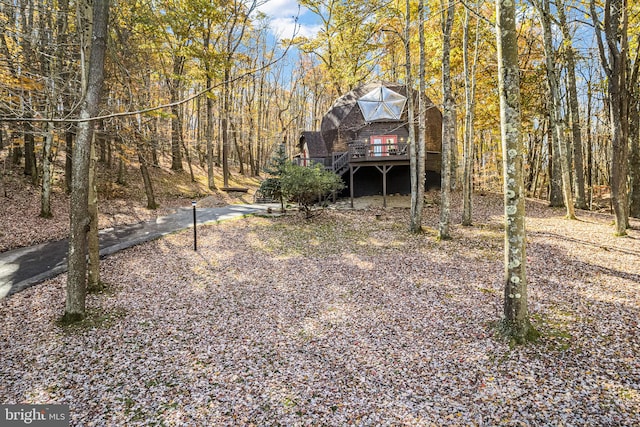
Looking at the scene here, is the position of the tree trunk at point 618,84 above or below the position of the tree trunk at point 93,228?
above

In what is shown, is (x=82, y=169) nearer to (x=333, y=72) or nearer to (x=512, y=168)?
(x=512, y=168)

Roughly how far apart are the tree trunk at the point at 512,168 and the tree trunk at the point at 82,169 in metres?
6.72

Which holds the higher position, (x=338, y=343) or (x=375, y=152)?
(x=375, y=152)

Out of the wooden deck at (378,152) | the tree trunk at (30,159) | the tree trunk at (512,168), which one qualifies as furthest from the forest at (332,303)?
the wooden deck at (378,152)

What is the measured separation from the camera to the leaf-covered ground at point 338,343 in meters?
3.83

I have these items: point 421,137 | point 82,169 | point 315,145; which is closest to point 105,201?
point 82,169

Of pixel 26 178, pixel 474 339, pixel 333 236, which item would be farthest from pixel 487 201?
pixel 26 178

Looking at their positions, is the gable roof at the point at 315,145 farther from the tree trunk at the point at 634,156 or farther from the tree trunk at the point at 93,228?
the tree trunk at the point at 93,228

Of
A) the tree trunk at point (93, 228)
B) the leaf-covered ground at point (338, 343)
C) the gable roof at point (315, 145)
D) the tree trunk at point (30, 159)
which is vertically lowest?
the leaf-covered ground at point (338, 343)

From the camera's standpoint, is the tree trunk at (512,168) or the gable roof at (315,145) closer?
the tree trunk at (512,168)

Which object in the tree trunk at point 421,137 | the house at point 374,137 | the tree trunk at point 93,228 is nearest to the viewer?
the tree trunk at point 93,228

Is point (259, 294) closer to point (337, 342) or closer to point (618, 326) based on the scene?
point (337, 342)

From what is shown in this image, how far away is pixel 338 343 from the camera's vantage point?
5.30m

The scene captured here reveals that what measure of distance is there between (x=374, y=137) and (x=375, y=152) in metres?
1.92
